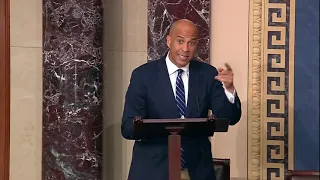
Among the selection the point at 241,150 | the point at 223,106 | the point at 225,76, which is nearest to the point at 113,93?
the point at 241,150

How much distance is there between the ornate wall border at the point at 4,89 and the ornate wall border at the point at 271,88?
1.68m

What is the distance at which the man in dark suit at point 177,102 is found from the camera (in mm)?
2691

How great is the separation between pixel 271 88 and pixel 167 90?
1.25 meters

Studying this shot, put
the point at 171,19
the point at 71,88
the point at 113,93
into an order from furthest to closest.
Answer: the point at 113,93 < the point at 171,19 < the point at 71,88

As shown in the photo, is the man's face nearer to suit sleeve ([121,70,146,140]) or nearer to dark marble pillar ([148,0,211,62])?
suit sleeve ([121,70,146,140])

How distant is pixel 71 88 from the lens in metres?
3.55

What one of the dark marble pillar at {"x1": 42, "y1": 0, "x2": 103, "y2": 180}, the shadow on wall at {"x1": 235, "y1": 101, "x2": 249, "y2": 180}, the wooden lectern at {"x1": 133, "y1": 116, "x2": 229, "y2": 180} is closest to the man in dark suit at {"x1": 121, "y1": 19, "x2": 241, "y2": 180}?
the wooden lectern at {"x1": 133, "y1": 116, "x2": 229, "y2": 180}

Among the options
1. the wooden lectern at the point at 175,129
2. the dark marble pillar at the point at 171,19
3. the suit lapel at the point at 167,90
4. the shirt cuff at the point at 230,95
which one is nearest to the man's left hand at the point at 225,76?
the shirt cuff at the point at 230,95

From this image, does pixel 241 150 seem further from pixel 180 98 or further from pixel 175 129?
pixel 175 129

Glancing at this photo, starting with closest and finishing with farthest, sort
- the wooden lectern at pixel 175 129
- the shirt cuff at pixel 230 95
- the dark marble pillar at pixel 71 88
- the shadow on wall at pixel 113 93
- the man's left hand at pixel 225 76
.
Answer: the wooden lectern at pixel 175 129, the man's left hand at pixel 225 76, the shirt cuff at pixel 230 95, the dark marble pillar at pixel 71 88, the shadow on wall at pixel 113 93

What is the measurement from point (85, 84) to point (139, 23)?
24.8 inches

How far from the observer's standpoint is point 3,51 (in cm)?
376

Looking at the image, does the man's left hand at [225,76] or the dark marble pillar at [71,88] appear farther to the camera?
the dark marble pillar at [71,88]

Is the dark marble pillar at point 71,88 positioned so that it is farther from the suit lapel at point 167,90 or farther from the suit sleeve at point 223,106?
the suit sleeve at point 223,106
